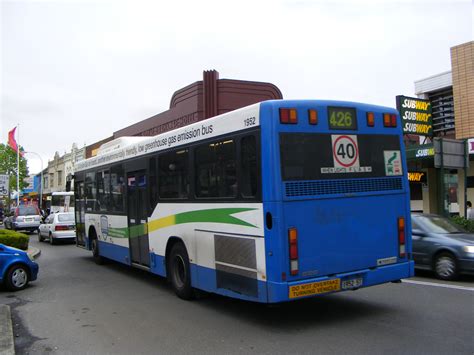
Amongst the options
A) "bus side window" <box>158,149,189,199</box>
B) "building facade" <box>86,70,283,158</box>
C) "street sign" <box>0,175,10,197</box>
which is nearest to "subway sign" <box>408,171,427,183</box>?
"building facade" <box>86,70,283,158</box>

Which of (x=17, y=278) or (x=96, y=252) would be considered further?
(x=96, y=252)

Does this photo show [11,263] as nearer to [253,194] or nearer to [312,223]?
[253,194]

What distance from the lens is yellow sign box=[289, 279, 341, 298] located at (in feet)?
19.3

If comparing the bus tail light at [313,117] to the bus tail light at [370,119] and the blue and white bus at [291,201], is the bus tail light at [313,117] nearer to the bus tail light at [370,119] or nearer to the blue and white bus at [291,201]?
the blue and white bus at [291,201]

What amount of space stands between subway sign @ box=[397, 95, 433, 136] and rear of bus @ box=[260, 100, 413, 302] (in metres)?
15.0

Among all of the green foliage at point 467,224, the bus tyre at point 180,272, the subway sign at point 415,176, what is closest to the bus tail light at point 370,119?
the bus tyre at point 180,272

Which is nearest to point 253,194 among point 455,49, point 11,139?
point 455,49

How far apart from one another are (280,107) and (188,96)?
18.7m

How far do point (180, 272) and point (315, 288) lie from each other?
3.19 meters

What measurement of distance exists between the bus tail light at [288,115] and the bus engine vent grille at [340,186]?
2.73 feet

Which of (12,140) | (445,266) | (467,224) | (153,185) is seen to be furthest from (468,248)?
(12,140)

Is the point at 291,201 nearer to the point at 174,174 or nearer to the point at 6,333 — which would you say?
the point at 174,174

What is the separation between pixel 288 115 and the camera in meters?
6.22

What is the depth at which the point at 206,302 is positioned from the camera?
8078mm
